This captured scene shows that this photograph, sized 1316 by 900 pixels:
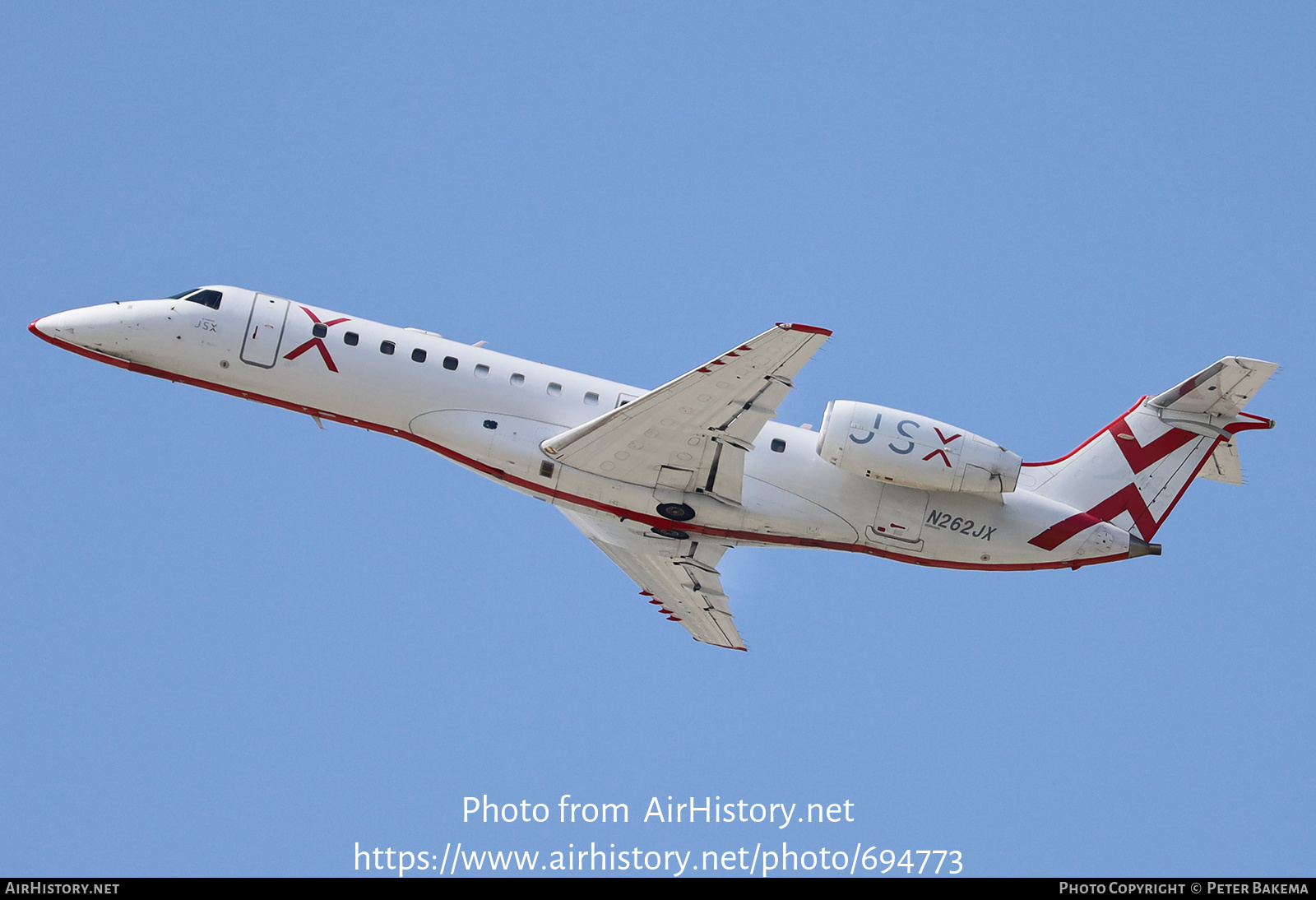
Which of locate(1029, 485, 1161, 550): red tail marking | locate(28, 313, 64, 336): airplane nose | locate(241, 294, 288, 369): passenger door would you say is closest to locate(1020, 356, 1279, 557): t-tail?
locate(1029, 485, 1161, 550): red tail marking

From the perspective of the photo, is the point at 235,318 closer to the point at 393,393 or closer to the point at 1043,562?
the point at 393,393

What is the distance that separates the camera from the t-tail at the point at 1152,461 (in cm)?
2516

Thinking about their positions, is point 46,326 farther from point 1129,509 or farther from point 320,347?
point 1129,509

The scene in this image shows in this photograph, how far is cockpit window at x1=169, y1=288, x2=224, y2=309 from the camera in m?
24.7

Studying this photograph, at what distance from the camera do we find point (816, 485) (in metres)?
24.3

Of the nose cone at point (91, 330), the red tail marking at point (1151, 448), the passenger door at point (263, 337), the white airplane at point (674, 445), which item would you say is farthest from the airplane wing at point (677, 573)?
the nose cone at point (91, 330)

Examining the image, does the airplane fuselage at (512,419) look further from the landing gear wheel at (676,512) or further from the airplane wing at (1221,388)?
the airplane wing at (1221,388)

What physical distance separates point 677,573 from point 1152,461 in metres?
9.85

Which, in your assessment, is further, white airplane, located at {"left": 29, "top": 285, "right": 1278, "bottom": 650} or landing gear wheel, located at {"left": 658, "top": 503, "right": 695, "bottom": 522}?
landing gear wheel, located at {"left": 658, "top": 503, "right": 695, "bottom": 522}

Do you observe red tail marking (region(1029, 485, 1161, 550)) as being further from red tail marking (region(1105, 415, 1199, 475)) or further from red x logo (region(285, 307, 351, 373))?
red x logo (region(285, 307, 351, 373))

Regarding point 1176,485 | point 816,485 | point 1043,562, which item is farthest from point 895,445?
point 1176,485

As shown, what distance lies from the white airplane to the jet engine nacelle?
3 cm

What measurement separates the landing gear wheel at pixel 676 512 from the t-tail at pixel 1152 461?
7.03 metres

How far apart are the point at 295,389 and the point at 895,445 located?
11.3 m
